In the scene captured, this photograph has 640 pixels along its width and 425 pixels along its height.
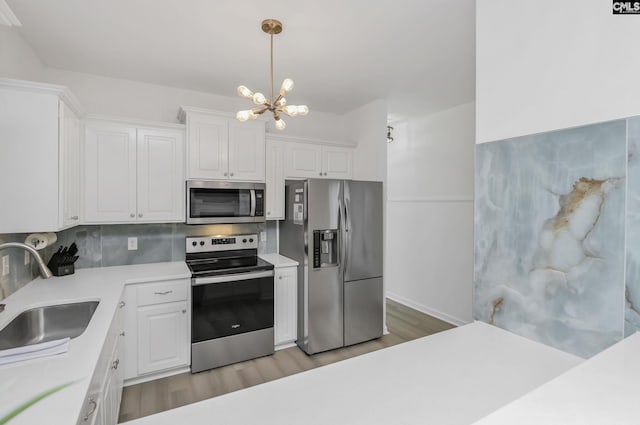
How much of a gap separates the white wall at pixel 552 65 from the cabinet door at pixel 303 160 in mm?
2301

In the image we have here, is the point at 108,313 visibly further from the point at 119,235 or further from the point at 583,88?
the point at 583,88

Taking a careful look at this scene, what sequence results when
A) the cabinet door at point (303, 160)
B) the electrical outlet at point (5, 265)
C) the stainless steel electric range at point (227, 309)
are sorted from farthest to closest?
the cabinet door at point (303, 160)
the stainless steel electric range at point (227, 309)
the electrical outlet at point (5, 265)

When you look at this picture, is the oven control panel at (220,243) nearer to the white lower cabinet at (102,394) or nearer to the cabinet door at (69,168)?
the cabinet door at (69,168)

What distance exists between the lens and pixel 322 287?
3.14m

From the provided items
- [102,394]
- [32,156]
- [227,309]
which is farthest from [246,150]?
[102,394]

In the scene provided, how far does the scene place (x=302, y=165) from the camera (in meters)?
3.54

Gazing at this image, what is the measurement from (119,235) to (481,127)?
3.03 meters

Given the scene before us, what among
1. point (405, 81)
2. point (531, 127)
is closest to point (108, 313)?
point (531, 127)

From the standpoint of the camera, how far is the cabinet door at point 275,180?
3.34 metres

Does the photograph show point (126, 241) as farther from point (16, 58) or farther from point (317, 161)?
point (317, 161)

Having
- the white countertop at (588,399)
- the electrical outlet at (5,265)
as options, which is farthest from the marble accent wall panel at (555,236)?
the electrical outlet at (5,265)

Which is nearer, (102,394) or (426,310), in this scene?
(102,394)

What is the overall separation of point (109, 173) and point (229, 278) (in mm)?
1332

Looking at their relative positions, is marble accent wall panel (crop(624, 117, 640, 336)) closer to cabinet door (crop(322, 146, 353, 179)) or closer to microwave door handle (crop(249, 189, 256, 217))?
microwave door handle (crop(249, 189, 256, 217))
